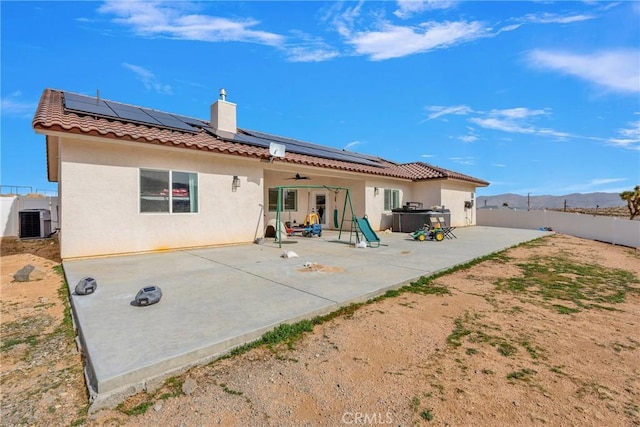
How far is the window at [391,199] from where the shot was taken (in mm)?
16016

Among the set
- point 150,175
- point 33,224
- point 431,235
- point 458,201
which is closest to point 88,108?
point 150,175

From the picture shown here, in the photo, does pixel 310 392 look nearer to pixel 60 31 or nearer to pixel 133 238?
A: pixel 133 238

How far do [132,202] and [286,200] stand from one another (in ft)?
24.8

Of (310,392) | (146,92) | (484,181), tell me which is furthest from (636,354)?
(484,181)

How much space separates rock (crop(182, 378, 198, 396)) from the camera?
91.0 inches

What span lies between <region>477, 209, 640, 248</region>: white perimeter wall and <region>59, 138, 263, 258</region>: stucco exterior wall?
17.3 meters

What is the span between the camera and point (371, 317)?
389cm

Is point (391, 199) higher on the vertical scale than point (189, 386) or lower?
higher

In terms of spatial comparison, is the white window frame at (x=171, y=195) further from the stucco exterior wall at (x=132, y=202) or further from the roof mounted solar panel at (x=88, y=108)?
the roof mounted solar panel at (x=88, y=108)

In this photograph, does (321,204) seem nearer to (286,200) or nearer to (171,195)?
(286,200)

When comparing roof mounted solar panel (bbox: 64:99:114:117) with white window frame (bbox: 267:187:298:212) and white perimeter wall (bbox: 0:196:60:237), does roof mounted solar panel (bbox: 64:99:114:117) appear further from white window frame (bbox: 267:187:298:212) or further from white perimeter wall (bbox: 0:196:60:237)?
white perimeter wall (bbox: 0:196:60:237)

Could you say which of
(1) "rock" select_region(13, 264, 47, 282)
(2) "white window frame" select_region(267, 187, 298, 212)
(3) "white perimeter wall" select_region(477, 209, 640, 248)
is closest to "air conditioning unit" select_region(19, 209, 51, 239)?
(1) "rock" select_region(13, 264, 47, 282)

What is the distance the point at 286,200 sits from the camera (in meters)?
14.5

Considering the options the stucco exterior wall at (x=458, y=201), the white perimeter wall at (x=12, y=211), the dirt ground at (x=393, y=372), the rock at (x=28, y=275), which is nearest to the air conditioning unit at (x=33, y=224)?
the white perimeter wall at (x=12, y=211)
